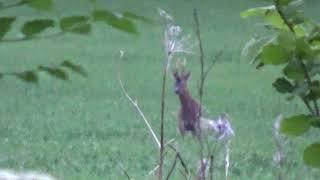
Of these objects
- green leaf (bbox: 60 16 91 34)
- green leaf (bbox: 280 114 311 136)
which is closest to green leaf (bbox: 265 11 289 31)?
green leaf (bbox: 280 114 311 136)

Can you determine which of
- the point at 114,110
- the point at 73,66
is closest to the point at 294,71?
the point at 73,66

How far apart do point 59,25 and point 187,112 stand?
0.17 metres

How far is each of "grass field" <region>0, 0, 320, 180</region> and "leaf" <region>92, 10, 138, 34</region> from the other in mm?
2720

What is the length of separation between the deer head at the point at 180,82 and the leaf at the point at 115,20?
7 cm

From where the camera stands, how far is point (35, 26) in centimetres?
118

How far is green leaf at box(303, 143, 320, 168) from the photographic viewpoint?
1196 mm

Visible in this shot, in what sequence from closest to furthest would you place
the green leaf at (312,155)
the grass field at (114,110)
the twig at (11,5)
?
the twig at (11,5)
the green leaf at (312,155)
the grass field at (114,110)

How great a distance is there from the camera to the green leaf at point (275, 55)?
116 cm

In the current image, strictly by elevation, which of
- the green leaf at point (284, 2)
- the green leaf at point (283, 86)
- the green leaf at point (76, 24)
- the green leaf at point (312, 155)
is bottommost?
the green leaf at point (312, 155)

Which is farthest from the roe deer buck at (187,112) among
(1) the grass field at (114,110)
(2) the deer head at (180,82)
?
(1) the grass field at (114,110)

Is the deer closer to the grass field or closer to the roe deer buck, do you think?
the roe deer buck

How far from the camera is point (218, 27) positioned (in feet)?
48.0

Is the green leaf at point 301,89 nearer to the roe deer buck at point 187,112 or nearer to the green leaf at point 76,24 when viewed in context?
the roe deer buck at point 187,112

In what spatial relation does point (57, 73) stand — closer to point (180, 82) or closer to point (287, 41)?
point (180, 82)
